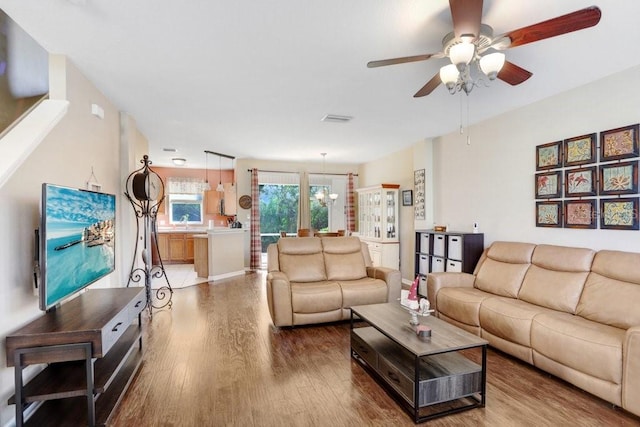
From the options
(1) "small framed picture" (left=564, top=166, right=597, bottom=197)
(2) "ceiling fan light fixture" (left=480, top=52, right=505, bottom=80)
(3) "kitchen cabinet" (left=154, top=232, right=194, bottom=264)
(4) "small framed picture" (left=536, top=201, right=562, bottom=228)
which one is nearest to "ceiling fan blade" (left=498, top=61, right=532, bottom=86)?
(2) "ceiling fan light fixture" (left=480, top=52, right=505, bottom=80)

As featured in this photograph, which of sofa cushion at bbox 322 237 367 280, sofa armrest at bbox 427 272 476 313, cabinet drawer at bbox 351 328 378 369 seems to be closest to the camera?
cabinet drawer at bbox 351 328 378 369

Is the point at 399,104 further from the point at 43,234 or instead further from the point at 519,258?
the point at 43,234

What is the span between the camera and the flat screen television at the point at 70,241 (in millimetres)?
1948

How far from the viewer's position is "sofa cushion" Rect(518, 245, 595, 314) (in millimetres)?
2834

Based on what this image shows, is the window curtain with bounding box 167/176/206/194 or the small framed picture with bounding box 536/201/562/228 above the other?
the window curtain with bounding box 167/176/206/194

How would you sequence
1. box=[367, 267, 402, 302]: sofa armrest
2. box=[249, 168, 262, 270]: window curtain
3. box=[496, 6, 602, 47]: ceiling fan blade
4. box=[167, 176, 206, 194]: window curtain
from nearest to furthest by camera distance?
box=[496, 6, 602, 47]: ceiling fan blade → box=[367, 267, 402, 302]: sofa armrest → box=[249, 168, 262, 270]: window curtain → box=[167, 176, 206, 194]: window curtain

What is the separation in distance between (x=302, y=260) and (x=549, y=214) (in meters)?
2.89

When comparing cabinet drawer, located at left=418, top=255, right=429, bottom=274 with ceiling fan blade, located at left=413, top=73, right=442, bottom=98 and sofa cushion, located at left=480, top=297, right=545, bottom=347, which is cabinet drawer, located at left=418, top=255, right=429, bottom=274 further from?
ceiling fan blade, located at left=413, top=73, right=442, bottom=98

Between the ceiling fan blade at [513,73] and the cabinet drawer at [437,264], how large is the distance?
9.06 ft

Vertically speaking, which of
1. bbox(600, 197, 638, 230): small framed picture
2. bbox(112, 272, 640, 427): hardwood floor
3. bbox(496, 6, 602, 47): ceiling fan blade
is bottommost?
bbox(112, 272, 640, 427): hardwood floor

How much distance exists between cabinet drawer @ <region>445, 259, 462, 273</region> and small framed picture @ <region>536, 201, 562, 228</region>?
102 cm

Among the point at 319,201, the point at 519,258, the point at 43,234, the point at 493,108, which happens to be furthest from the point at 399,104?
the point at 319,201

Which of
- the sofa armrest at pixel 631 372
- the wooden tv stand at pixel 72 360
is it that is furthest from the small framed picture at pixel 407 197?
the wooden tv stand at pixel 72 360

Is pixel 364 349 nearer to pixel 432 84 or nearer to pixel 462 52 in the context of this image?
pixel 432 84
